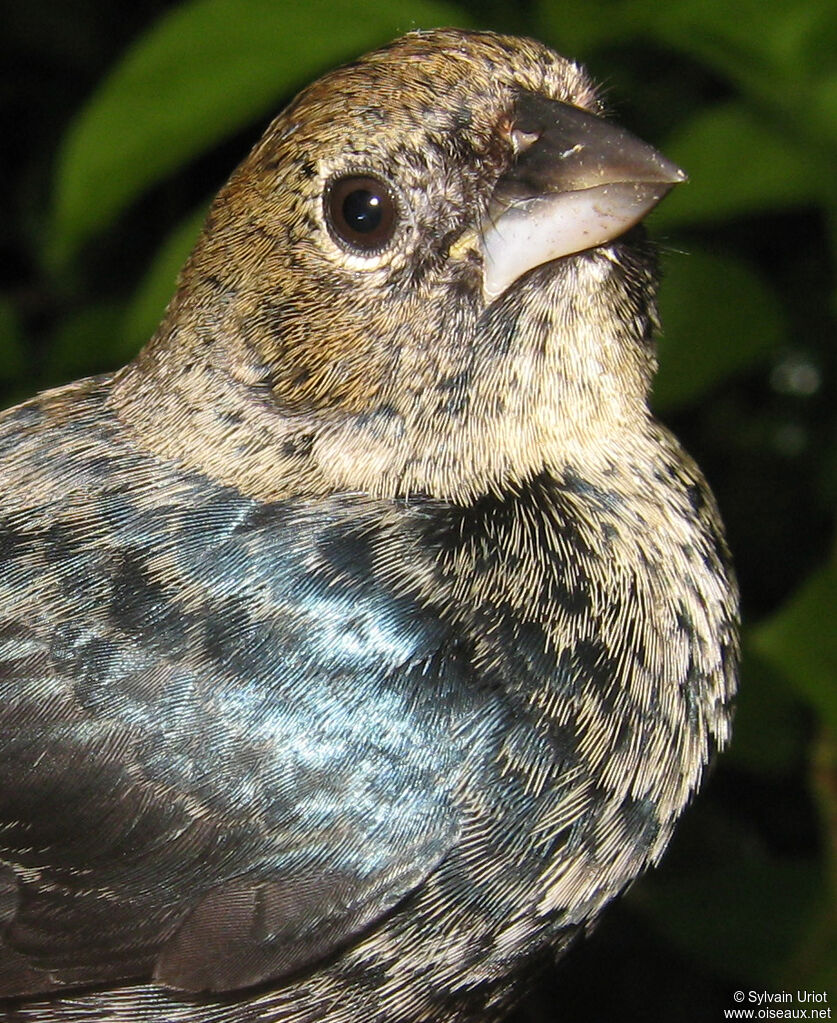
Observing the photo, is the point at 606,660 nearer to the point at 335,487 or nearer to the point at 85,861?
the point at 335,487

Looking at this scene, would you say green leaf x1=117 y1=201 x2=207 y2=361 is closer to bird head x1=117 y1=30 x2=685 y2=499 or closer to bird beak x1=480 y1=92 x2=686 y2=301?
bird head x1=117 y1=30 x2=685 y2=499

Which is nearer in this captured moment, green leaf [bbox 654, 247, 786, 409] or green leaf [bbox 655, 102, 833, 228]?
green leaf [bbox 655, 102, 833, 228]

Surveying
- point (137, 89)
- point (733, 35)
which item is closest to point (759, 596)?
point (733, 35)

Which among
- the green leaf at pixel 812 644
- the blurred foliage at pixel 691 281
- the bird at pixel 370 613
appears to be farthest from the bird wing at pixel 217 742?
the green leaf at pixel 812 644

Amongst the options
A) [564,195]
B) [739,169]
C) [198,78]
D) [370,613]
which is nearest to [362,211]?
[564,195]

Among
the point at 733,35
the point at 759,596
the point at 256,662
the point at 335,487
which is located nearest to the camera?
the point at 256,662

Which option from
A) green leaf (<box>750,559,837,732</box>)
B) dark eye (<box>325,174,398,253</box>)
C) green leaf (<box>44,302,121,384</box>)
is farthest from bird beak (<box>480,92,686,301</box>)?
green leaf (<box>44,302,121,384</box>)
